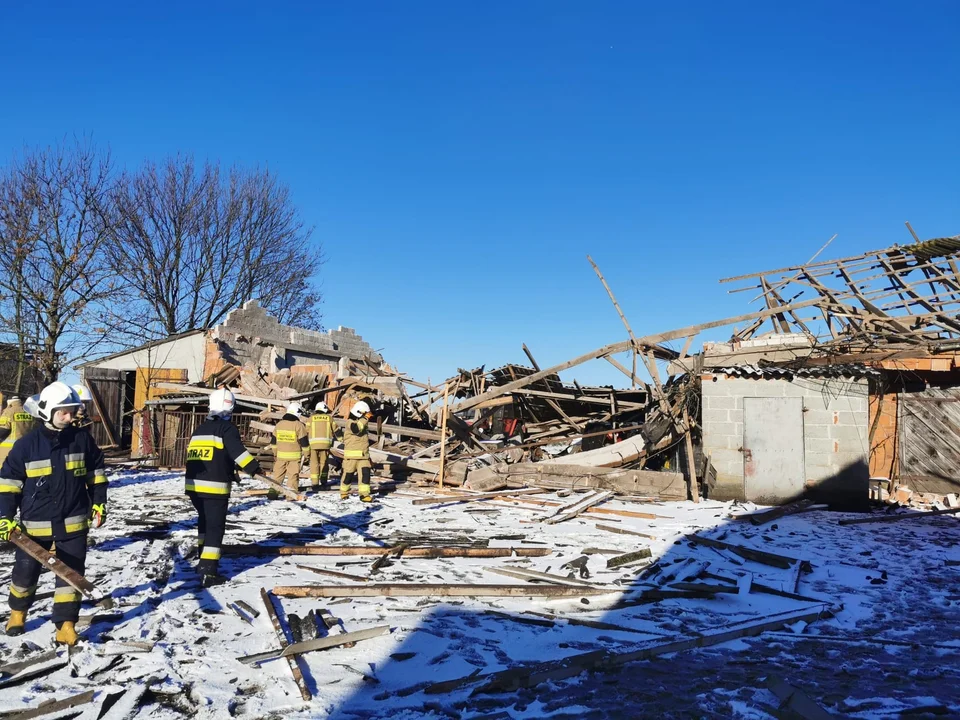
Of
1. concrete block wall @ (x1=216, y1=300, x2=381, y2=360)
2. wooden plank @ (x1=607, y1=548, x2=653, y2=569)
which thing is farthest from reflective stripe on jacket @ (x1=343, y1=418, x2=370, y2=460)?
concrete block wall @ (x1=216, y1=300, x2=381, y2=360)

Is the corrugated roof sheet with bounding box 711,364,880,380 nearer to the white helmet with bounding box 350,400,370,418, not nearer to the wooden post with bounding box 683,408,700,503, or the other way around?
the wooden post with bounding box 683,408,700,503

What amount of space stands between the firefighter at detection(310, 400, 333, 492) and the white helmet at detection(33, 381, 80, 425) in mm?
8511

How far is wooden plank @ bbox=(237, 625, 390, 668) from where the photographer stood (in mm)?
4617

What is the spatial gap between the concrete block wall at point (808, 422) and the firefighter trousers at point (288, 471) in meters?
7.98

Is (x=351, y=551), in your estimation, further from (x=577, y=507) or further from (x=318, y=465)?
(x=318, y=465)

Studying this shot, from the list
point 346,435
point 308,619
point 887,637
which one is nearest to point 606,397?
point 346,435

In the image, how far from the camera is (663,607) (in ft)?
20.4

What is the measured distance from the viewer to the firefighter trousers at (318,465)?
44.2ft

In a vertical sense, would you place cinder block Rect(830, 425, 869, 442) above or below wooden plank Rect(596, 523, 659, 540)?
above

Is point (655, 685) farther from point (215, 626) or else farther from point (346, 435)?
point (346, 435)

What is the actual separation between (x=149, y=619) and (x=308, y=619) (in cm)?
130

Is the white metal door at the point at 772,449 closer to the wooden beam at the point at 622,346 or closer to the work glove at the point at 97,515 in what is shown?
the wooden beam at the point at 622,346

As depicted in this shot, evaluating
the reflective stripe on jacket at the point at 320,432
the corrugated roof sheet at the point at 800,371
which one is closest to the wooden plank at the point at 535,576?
the reflective stripe on jacket at the point at 320,432

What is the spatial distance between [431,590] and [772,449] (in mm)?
9062
